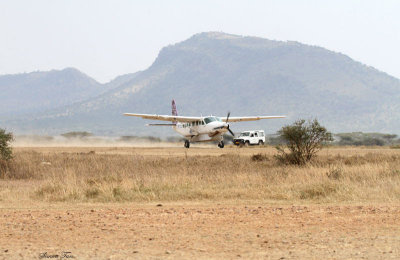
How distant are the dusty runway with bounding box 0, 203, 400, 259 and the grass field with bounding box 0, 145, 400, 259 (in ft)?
0.06

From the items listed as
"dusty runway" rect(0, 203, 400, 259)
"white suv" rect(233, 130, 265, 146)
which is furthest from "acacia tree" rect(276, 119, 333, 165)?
"white suv" rect(233, 130, 265, 146)

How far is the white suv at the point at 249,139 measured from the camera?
6762cm

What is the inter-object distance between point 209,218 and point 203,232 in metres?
1.62

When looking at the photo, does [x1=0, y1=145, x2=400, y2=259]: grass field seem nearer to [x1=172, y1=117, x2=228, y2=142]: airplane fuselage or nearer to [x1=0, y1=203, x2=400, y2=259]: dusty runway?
[x1=0, y1=203, x2=400, y2=259]: dusty runway

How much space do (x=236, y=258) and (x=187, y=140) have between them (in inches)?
2081

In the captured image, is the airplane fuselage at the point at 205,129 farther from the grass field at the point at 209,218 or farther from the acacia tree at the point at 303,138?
the grass field at the point at 209,218

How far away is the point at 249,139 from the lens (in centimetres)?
6850

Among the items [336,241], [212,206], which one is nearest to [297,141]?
[212,206]

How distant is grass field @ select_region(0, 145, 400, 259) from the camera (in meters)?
9.72

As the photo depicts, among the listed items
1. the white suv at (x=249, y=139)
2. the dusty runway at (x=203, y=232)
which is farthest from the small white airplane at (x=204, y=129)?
the dusty runway at (x=203, y=232)

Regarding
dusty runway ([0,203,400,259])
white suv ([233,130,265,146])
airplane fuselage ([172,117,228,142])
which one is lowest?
dusty runway ([0,203,400,259])

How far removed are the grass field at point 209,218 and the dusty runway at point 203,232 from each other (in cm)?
2

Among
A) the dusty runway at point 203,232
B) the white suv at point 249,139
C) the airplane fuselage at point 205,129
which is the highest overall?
the airplane fuselage at point 205,129

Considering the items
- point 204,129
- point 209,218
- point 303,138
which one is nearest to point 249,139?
point 204,129
